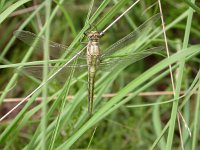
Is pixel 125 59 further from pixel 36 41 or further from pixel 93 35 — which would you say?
pixel 36 41

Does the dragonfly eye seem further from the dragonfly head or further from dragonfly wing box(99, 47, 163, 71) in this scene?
dragonfly wing box(99, 47, 163, 71)

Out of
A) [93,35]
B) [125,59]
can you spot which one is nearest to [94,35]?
[93,35]

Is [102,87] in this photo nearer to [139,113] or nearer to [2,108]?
[139,113]

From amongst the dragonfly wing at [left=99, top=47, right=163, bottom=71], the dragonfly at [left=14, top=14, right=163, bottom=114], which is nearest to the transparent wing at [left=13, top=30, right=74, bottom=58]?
the dragonfly at [left=14, top=14, right=163, bottom=114]

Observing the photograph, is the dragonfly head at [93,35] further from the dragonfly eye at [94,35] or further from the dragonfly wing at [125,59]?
the dragonfly wing at [125,59]

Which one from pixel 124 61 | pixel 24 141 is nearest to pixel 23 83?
pixel 24 141
